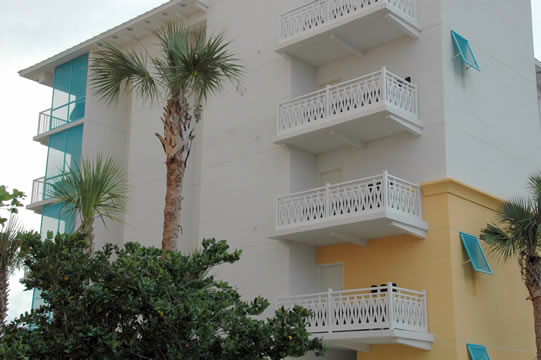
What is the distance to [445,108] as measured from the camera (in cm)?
2316

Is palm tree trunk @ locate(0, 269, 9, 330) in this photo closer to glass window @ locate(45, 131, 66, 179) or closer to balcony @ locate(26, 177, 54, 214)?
balcony @ locate(26, 177, 54, 214)

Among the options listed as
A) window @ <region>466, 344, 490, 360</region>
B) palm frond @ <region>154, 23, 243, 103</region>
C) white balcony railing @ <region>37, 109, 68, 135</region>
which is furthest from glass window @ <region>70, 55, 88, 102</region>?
window @ <region>466, 344, 490, 360</region>

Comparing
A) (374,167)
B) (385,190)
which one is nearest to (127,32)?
(374,167)

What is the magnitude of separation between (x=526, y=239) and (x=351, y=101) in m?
6.59

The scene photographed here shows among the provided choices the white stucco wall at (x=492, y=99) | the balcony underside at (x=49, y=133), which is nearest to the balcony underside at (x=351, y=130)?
the white stucco wall at (x=492, y=99)

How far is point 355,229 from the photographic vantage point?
22.9 meters

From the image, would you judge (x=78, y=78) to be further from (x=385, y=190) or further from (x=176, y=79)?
(x=385, y=190)

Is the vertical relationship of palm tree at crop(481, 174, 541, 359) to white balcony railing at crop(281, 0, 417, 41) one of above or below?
below

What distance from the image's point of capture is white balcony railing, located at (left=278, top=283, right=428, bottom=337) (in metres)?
20.7

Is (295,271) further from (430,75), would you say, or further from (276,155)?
(430,75)

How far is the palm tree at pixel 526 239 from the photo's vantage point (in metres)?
21.2

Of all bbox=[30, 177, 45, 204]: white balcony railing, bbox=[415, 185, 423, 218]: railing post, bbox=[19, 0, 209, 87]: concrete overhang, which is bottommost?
bbox=[415, 185, 423, 218]: railing post

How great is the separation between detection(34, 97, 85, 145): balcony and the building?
20.1 feet

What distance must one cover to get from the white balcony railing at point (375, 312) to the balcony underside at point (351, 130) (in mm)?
4978
